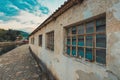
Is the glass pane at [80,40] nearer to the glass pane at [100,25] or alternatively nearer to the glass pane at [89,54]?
the glass pane at [89,54]

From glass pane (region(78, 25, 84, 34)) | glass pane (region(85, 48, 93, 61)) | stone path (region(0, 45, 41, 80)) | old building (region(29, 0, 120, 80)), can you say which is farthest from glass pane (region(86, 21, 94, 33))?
stone path (region(0, 45, 41, 80))

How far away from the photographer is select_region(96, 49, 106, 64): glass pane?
2735mm

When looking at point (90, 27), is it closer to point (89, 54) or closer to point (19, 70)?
point (89, 54)

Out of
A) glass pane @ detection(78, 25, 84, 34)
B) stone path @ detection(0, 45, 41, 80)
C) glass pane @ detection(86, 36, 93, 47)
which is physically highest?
glass pane @ detection(78, 25, 84, 34)

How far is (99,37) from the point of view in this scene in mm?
2922

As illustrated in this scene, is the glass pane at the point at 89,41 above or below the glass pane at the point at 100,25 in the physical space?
below

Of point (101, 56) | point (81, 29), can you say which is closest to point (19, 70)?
point (81, 29)

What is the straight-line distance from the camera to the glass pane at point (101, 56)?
274 cm

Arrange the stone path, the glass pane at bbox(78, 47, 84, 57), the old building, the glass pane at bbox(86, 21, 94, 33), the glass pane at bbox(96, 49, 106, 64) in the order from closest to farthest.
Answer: the old building → the glass pane at bbox(96, 49, 106, 64) → the glass pane at bbox(86, 21, 94, 33) → the glass pane at bbox(78, 47, 84, 57) → the stone path

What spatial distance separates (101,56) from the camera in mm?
2816

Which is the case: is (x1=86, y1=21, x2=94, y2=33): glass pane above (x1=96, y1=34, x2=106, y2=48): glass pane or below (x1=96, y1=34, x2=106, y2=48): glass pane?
above

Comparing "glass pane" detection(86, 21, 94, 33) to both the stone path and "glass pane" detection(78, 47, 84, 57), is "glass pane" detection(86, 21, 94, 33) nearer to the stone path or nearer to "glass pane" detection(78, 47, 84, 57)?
"glass pane" detection(78, 47, 84, 57)

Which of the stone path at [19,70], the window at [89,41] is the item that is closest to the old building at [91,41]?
the window at [89,41]

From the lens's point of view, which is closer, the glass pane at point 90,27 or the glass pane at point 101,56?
the glass pane at point 101,56
